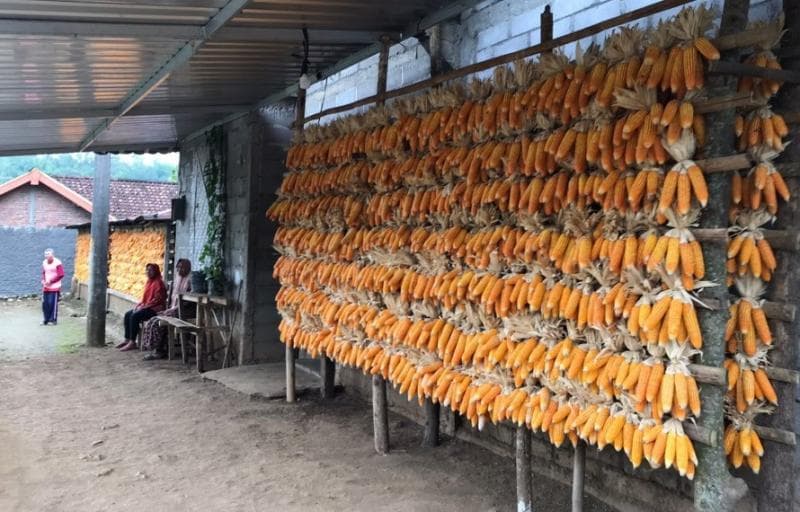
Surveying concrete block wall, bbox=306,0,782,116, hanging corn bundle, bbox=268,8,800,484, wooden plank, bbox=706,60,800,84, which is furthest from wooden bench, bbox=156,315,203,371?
wooden plank, bbox=706,60,800,84

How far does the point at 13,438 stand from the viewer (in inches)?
236

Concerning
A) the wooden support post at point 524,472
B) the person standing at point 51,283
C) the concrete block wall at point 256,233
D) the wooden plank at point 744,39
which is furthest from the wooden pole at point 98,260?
the wooden plank at point 744,39

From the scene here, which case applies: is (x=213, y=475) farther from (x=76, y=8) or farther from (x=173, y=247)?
(x=173, y=247)

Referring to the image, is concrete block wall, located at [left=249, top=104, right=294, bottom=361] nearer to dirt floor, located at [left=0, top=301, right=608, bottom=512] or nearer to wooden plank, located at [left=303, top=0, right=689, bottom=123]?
dirt floor, located at [left=0, top=301, right=608, bottom=512]

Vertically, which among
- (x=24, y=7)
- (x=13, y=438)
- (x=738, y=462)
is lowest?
(x=13, y=438)

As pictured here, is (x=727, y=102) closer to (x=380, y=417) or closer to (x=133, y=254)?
(x=380, y=417)

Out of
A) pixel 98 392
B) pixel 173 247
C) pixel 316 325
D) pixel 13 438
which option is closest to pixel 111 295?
pixel 173 247

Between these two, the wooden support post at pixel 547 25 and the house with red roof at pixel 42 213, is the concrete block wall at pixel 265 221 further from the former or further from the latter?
the house with red roof at pixel 42 213

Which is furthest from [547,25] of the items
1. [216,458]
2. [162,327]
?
[162,327]

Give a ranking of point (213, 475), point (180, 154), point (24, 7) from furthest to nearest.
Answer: point (180, 154), point (213, 475), point (24, 7)

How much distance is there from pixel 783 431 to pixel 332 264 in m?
3.58

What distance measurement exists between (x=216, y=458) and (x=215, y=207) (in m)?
5.44

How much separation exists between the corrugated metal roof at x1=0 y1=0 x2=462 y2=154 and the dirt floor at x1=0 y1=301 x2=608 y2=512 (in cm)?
338

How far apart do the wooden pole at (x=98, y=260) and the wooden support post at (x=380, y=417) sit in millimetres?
8073
